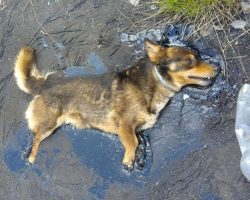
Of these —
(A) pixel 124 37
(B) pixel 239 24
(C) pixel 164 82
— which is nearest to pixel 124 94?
(C) pixel 164 82

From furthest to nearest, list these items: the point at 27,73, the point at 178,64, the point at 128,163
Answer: the point at 27,73 < the point at 128,163 < the point at 178,64

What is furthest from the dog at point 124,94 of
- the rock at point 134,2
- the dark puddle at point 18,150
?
the rock at point 134,2

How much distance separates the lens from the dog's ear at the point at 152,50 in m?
4.54

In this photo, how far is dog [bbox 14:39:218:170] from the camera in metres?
4.59

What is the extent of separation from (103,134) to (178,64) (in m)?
0.88

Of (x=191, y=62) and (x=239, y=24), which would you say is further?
→ (x=239, y=24)

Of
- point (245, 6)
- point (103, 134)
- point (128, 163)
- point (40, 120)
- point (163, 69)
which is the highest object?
point (245, 6)

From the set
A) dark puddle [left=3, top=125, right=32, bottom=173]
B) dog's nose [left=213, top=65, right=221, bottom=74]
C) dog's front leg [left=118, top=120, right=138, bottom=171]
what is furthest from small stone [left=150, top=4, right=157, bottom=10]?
dark puddle [left=3, top=125, right=32, bottom=173]

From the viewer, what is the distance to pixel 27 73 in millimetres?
4863

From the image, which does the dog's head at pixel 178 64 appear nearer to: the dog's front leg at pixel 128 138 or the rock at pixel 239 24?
the rock at pixel 239 24

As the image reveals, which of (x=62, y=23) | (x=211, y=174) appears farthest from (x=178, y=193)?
(x=62, y=23)

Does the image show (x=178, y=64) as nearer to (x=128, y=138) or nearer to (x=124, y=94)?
(x=124, y=94)

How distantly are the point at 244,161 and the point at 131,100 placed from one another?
0.97 meters

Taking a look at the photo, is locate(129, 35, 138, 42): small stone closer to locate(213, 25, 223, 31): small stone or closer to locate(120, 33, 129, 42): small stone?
locate(120, 33, 129, 42): small stone
